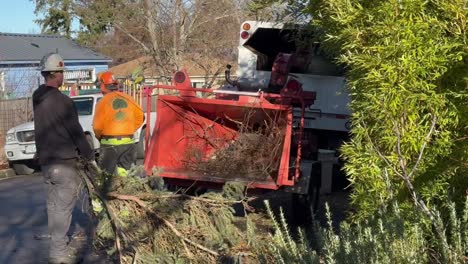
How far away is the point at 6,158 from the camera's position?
16750 millimetres

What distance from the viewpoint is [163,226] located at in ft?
20.1

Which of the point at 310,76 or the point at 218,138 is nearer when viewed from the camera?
the point at 218,138

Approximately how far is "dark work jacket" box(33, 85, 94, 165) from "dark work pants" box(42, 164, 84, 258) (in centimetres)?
9

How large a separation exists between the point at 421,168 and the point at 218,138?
4014 millimetres

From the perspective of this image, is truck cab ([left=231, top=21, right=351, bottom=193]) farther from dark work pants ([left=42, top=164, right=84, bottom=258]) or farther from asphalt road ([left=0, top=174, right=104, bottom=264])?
dark work pants ([left=42, top=164, right=84, bottom=258])

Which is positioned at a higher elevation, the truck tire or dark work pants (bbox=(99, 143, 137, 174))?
dark work pants (bbox=(99, 143, 137, 174))

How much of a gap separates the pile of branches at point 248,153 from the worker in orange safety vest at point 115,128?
824 millimetres

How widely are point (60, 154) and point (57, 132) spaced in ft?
0.69

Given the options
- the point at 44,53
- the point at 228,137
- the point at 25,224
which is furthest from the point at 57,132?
the point at 44,53

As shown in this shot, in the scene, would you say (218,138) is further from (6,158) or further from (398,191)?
(6,158)

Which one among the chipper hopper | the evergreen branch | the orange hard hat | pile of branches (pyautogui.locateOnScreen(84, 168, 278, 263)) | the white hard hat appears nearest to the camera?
pile of branches (pyautogui.locateOnScreen(84, 168, 278, 263))

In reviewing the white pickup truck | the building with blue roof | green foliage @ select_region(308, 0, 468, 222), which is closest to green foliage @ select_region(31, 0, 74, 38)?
the building with blue roof

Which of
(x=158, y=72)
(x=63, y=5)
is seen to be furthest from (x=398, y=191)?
(x=63, y=5)

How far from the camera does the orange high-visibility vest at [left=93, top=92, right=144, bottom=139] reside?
8.81 m
